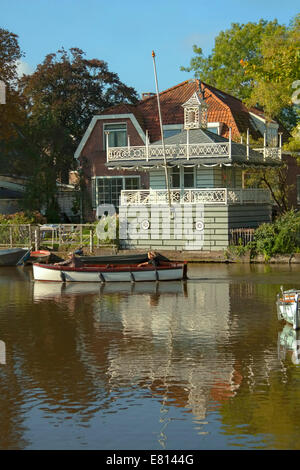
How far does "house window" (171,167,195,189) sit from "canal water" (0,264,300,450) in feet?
56.1

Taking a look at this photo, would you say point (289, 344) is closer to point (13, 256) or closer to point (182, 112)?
point (13, 256)

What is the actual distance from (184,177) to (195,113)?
16.7 feet

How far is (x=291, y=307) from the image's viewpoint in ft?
74.5

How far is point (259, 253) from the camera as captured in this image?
4250 centimetres

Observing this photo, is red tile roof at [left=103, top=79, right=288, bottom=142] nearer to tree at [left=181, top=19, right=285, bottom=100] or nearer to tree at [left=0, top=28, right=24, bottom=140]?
tree at [left=0, top=28, right=24, bottom=140]

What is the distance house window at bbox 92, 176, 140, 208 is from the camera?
186ft

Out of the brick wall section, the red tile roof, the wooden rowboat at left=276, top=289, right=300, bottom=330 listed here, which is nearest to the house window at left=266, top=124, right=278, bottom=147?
the red tile roof

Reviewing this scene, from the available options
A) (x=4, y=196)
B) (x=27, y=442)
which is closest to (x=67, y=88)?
(x=4, y=196)

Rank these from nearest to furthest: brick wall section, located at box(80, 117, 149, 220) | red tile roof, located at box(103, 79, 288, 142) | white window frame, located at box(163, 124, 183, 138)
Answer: red tile roof, located at box(103, 79, 288, 142), white window frame, located at box(163, 124, 183, 138), brick wall section, located at box(80, 117, 149, 220)

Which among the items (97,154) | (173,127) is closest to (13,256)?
(97,154)

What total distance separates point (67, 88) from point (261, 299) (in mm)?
44050

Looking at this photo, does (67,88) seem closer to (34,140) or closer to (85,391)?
(34,140)
